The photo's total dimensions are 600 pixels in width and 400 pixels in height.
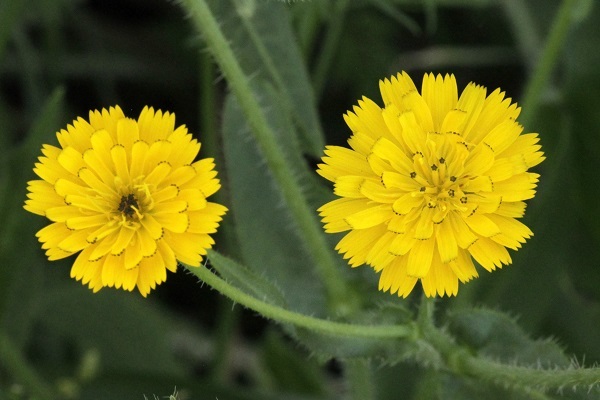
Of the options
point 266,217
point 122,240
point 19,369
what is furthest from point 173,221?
point 19,369

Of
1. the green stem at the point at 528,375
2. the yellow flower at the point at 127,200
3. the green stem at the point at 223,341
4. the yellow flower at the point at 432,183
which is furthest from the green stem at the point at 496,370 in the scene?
the green stem at the point at 223,341

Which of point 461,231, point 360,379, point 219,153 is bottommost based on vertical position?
point 360,379

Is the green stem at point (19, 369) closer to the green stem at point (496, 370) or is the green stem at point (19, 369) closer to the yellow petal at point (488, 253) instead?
the green stem at point (496, 370)

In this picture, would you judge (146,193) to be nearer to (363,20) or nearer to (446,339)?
(446,339)

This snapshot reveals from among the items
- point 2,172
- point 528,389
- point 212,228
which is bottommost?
point 528,389

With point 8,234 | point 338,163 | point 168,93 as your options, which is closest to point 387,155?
point 338,163

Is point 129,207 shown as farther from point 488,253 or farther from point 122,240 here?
point 488,253
